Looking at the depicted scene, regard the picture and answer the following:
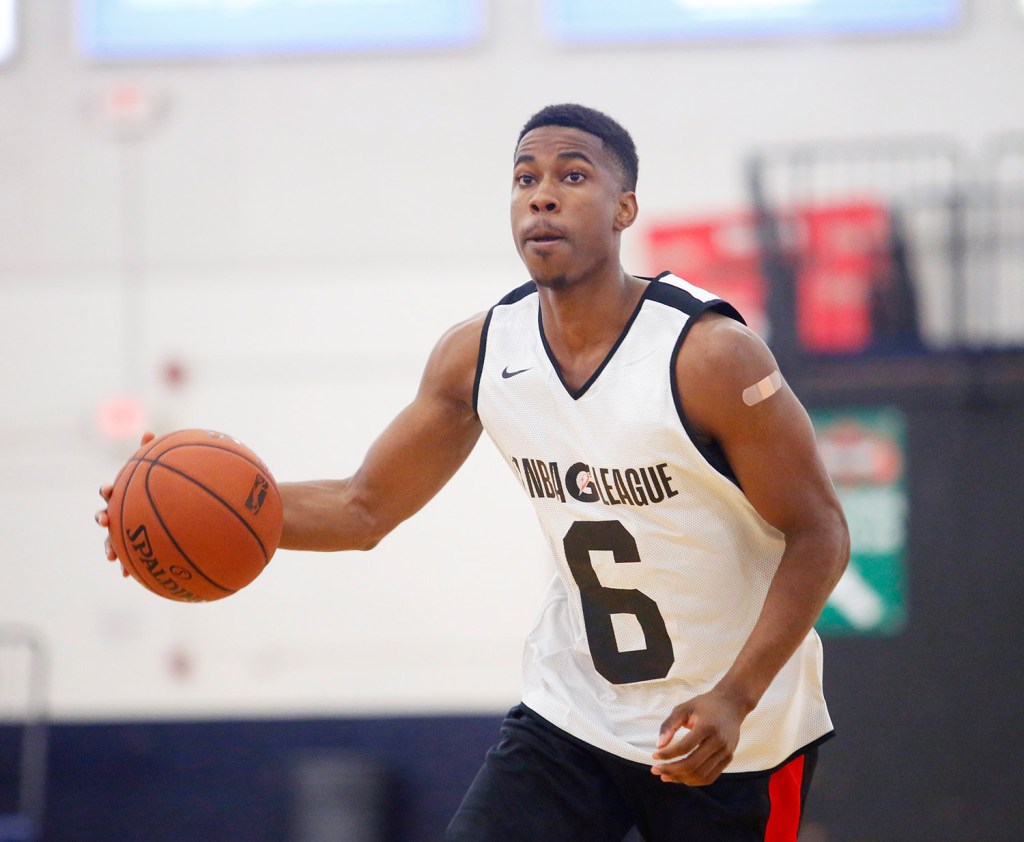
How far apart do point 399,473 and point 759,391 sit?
2.97ft

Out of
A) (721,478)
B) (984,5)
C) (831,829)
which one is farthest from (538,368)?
(984,5)

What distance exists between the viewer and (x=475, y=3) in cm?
656

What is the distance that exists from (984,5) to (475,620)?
4044 millimetres

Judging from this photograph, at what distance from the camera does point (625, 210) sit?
2635 mm

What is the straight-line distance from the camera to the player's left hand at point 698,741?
212 cm

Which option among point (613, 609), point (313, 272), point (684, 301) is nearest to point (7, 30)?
point (313, 272)

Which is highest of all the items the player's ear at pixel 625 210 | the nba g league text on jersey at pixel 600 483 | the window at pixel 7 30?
the window at pixel 7 30

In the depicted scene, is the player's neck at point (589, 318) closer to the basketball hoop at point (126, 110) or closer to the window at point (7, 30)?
the basketball hoop at point (126, 110)

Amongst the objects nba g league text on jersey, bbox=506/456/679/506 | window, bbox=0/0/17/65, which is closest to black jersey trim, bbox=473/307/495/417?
nba g league text on jersey, bbox=506/456/679/506

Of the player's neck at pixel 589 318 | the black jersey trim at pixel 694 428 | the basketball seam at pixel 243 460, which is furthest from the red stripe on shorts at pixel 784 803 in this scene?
the basketball seam at pixel 243 460

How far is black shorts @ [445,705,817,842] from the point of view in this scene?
8.07 ft

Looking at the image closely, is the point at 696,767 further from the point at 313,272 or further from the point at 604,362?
the point at 313,272

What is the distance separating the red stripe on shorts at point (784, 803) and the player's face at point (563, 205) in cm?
107

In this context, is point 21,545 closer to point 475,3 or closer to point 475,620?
point 475,620
